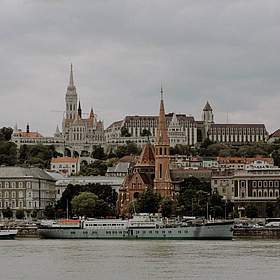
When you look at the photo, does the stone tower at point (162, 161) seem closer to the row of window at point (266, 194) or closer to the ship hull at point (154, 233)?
the row of window at point (266, 194)

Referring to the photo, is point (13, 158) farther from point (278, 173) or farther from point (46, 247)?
point (46, 247)

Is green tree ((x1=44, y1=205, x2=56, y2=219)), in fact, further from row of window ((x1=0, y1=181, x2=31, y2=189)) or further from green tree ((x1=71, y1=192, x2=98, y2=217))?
row of window ((x1=0, y1=181, x2=31, y2=189))

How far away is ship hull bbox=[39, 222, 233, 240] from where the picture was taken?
92688mm

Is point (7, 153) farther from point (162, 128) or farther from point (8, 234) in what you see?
point (8, 234)

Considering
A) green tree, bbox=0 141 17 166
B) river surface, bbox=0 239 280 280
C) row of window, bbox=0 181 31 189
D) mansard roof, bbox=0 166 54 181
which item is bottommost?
river surface, bbox=0 239 280 280

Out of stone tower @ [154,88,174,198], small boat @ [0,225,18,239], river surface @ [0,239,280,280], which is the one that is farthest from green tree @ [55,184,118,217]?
river surface @ [0,239,280,280]

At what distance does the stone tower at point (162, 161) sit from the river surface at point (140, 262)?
2002 inches

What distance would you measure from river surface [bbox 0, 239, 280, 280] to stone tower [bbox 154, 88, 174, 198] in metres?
50.9

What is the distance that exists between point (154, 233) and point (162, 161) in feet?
127

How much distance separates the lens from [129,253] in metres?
70.2

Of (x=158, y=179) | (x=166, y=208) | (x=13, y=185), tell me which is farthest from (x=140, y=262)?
(x=13, y=185)

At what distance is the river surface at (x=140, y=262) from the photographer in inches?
2164

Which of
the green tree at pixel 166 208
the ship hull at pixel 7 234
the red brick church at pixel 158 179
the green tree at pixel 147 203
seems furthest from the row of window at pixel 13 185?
the ship hull at pixel 7 234

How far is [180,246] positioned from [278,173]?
56140 mm
